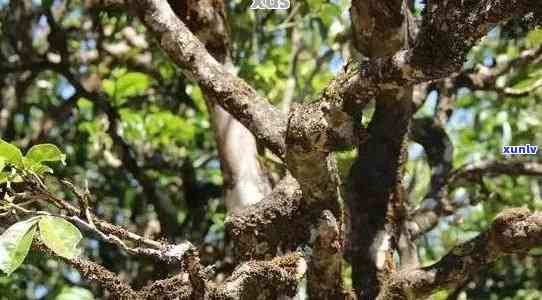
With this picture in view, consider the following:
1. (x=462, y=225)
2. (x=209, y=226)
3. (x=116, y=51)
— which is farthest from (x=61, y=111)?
(x=462, y=225)

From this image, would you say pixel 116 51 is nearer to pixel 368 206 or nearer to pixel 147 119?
pixel 147 119

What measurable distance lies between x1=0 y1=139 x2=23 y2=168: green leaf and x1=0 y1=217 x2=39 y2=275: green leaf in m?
0.17

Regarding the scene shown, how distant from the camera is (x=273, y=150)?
2.37 m

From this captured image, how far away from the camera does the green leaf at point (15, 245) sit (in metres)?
1.65

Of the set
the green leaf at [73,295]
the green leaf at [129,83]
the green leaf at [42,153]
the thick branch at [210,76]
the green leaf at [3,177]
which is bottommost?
the green leaf at [73,295]

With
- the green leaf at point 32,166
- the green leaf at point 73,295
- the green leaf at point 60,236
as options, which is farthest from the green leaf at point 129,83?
the green leaf at point 60,236

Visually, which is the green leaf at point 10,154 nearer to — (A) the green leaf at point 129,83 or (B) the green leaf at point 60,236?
(B) the green leaf at point 60,236

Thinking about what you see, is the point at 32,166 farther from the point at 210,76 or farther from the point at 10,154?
the point at 210,76

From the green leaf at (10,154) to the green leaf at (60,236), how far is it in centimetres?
18

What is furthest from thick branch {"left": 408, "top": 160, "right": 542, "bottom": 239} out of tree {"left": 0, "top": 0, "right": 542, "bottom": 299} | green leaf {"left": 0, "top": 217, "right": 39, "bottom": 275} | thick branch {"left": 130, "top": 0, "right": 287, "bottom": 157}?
green leaf {"left": 0, "top": 217, "right": 39, "bottom": 275}

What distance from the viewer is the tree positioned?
1950mm

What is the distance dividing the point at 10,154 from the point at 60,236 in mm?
237

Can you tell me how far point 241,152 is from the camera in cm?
276

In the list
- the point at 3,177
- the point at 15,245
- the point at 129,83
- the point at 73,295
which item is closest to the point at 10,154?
the point at 3,177
